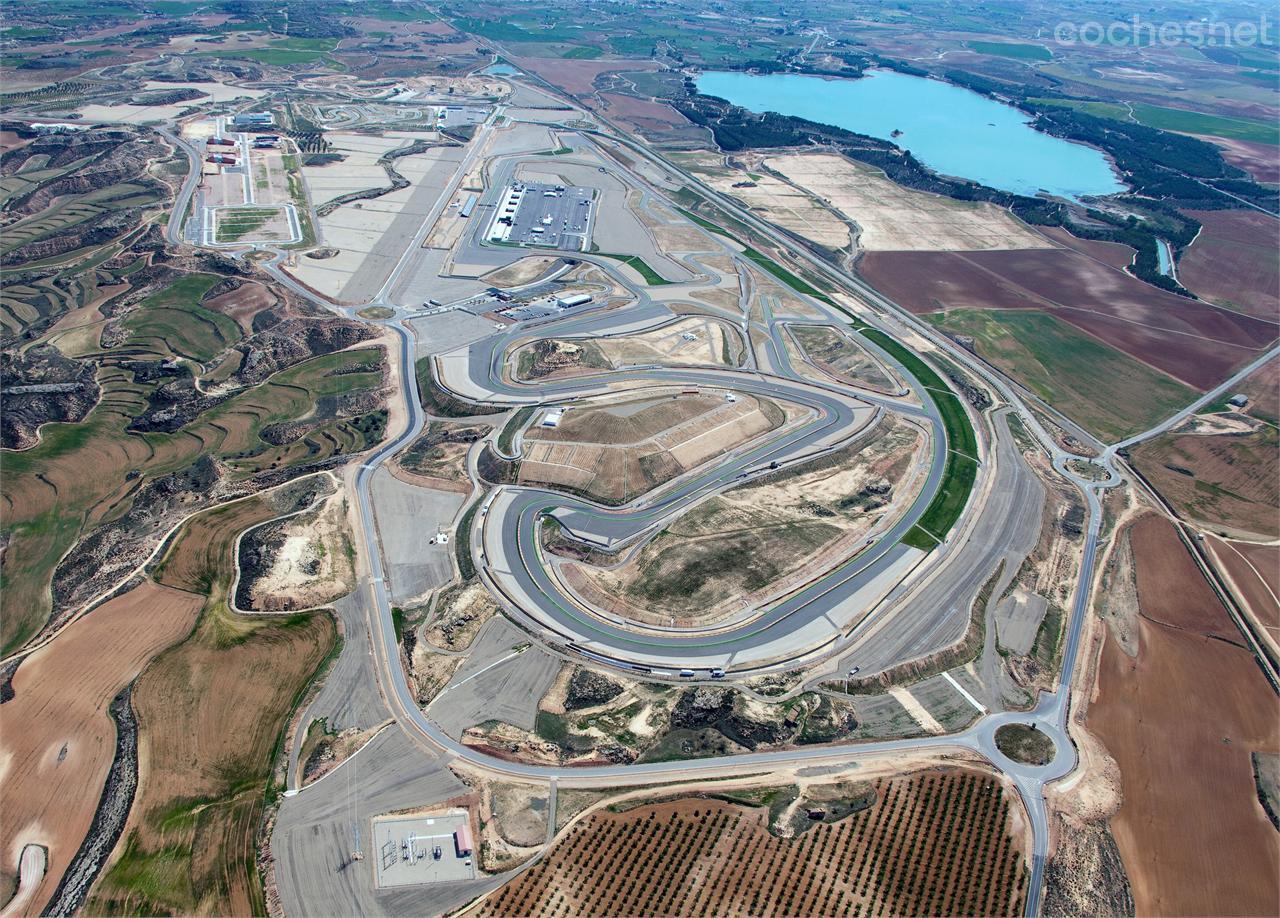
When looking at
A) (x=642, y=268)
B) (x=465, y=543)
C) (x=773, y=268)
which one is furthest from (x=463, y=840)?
(x=773, y=268)

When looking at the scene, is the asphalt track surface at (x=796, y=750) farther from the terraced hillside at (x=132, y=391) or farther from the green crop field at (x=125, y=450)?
the terraced hillside at (x=132, y=391)

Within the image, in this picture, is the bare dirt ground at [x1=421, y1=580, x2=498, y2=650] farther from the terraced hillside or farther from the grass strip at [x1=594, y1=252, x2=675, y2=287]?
the grass strip at [x1=594, y1=252, x2=675, y2=287]

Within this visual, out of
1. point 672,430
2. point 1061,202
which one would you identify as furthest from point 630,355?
point 1061,202

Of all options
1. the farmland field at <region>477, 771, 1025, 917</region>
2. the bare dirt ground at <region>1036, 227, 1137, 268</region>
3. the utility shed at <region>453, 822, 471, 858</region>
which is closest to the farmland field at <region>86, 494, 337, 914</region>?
the utility shed at <region>453, 822, 471, 858</region>

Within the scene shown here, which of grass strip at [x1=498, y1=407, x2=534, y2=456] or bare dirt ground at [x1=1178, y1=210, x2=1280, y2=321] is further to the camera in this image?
bare dirt ground at [x1=1178, y1=210, x2=1280, y2=321]

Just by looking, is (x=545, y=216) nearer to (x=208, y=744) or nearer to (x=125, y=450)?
(x=125, y=450)

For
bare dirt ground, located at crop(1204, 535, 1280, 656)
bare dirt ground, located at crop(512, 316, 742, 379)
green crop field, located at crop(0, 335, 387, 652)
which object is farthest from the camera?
bare dirt ground, located at crop(512, 316, 742, 379)

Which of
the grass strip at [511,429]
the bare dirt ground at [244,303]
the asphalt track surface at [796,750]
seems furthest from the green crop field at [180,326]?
the grass strip at [511,429]
